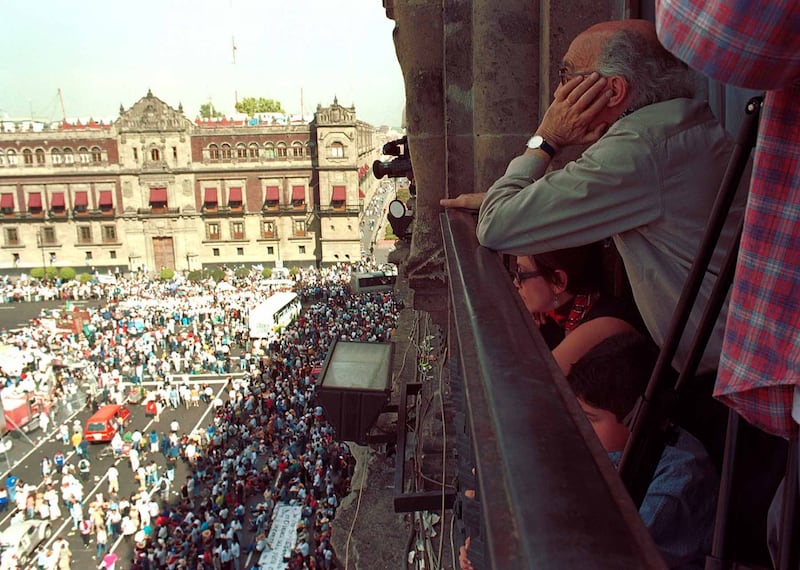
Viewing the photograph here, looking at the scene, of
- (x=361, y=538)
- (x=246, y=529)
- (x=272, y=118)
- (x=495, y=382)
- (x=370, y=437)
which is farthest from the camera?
(x=272, y=118)

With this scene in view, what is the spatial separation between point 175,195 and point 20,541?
2959cm

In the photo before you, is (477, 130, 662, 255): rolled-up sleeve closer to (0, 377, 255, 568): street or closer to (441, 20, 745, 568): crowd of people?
(441, 20, 745, 568): crowd of people

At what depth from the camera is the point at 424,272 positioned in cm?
509

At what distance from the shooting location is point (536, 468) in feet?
2.33

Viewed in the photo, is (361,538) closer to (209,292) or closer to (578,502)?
(578,502)

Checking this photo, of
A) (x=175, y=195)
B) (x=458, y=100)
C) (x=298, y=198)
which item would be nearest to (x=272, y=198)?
(x=298, y=198)

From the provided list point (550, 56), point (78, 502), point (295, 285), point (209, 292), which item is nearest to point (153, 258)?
point (209, 292)

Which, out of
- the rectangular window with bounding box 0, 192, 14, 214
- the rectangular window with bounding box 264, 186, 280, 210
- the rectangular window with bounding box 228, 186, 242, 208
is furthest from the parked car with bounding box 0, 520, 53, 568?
the rectangular window with bounding box 0, 192, 14, 214

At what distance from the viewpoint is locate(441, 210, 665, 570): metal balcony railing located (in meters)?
0.60

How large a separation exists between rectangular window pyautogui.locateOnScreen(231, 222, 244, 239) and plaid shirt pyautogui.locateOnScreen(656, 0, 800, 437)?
41.4 meters

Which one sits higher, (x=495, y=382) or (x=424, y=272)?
Answer: (x=495, y=382)

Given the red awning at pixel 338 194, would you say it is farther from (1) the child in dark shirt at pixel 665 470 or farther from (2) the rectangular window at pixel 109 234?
(1) the child in dark shirt at pixel 665 470

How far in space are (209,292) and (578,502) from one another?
1397 inches

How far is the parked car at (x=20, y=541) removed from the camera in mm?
12945
